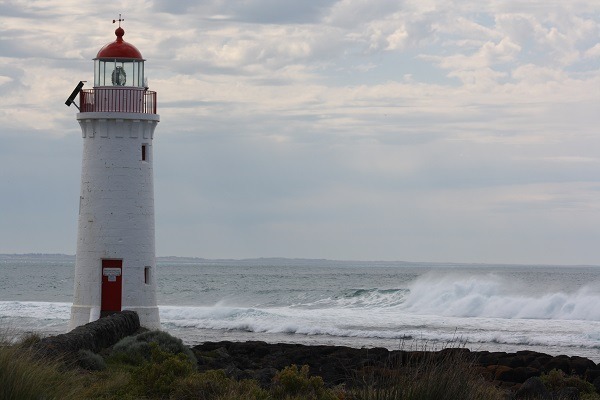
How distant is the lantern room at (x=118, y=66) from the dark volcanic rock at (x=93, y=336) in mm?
3851

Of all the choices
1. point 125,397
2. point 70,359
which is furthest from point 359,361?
point 125,397

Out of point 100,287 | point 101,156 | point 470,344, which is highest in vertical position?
point 101,156

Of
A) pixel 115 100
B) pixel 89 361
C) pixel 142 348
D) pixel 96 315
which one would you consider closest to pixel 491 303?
pixel 96 315

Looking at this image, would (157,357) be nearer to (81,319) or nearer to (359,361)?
(359,361)

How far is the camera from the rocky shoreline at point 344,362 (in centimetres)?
1188

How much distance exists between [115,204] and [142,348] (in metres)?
3.90

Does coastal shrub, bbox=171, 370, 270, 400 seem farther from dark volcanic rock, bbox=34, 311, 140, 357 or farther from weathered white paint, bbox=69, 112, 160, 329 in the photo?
weathered white paint, bbox=69, 112, 160, 329

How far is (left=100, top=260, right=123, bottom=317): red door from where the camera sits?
1559 cm

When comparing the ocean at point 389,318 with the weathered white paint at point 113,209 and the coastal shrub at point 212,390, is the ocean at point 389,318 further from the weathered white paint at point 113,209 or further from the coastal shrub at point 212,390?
the coastal shrub at point 212,390

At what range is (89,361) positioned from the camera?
10.4 metres

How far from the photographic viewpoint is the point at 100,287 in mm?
15656

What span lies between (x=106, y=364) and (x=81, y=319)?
4975 millimetres

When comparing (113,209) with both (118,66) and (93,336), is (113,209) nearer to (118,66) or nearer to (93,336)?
(118,66)

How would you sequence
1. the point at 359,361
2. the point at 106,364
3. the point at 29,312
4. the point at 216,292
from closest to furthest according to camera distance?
the point at 106,364, the point at 359,361, the point at 29,312, the point at 216,292
